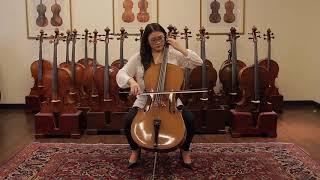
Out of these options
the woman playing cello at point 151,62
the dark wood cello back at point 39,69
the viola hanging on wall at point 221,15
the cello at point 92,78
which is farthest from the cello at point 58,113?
the viola hanging on wall at point 221,15

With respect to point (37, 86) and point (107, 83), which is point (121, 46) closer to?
point (107, 83)

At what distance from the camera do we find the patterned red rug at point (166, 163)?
3029mm

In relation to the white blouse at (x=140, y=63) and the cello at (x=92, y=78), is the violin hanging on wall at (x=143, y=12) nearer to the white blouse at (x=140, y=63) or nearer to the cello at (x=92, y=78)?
the cello at (x=92, y=78)

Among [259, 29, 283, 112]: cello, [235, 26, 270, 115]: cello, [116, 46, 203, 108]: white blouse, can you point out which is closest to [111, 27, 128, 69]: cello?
[116, 46, 203, 108]: white blouse

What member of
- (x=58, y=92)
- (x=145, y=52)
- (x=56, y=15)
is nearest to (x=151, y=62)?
(x=145, y=52)

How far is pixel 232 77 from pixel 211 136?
2.49 feet

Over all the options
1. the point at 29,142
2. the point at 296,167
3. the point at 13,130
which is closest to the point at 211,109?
the point at 296,167

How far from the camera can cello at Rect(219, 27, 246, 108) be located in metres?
4.47

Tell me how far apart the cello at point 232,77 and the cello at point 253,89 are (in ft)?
1.22

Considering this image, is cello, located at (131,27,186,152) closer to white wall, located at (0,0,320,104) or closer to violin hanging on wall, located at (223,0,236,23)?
white wall, located at (0,0,320,104)

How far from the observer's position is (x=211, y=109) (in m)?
4.26

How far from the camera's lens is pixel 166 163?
3262 millimetres

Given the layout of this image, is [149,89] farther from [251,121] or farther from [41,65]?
[41,65]

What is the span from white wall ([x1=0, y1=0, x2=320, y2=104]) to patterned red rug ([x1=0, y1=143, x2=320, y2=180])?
2.11m
